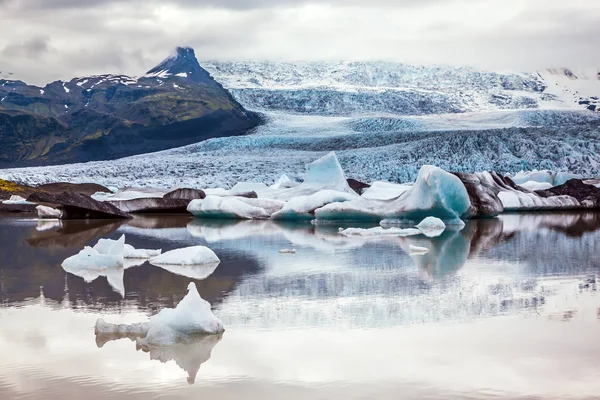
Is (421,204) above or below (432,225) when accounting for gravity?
above

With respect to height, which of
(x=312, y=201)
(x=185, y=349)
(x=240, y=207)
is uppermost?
(x=185, y=349)

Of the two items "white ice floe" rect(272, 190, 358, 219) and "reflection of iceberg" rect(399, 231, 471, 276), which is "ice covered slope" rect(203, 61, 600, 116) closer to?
"white ice floe" rect(272, 190, 358, 219)

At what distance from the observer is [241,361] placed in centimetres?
321

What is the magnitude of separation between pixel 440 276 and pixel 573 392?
9.31 feet

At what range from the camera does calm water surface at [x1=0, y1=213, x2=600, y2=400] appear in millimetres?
2906

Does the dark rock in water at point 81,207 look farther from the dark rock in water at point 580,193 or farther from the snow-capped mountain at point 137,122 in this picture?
the snow-capped mountain at point 137,122

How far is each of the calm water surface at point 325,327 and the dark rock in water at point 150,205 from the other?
828 cm

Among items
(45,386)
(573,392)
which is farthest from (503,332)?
(45,386)

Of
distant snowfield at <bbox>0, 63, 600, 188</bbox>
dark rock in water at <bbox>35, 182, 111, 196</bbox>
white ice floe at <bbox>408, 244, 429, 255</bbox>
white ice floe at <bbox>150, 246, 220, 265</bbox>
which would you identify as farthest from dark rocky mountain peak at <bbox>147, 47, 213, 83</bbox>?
white ice floe at <bbox>150, 246, 220, 265</bbox>

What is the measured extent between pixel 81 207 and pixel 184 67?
39.2 meters

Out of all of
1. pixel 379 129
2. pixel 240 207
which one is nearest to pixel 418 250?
pixel 240 207

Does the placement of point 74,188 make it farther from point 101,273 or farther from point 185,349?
point 185,349

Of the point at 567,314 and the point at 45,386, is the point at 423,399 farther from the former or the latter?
the point at 567,314

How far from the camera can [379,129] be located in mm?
32906
